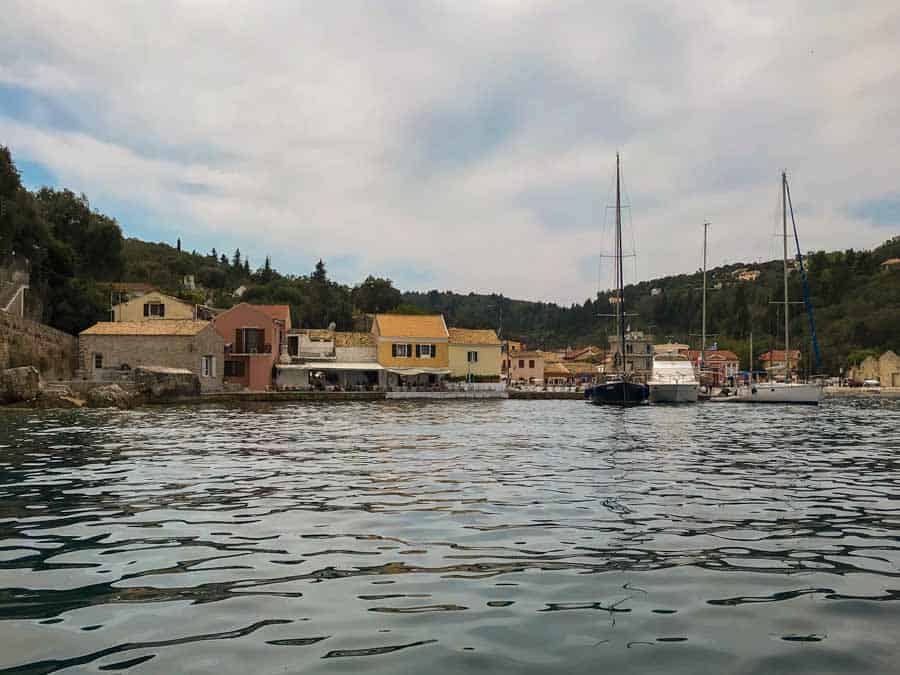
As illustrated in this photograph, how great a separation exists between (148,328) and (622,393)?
3477 cm

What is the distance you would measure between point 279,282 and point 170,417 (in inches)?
3629

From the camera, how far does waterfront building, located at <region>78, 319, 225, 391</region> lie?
5500 centimetres

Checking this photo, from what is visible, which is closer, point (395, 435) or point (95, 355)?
point (395, 435)

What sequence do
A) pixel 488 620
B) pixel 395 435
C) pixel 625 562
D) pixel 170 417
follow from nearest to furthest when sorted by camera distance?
1. pixel 488 620
2. pixel 625 562
3. pixel 395 435
4. pixel 170 417

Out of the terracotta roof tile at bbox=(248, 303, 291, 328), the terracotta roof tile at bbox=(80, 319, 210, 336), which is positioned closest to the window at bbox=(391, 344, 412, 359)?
the terracotta roof tile at bbox=(248, 303, 291, 328)

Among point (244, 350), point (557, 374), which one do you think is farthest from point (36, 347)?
point (557, 374)

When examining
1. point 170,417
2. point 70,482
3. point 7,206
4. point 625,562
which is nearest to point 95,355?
point 7,206

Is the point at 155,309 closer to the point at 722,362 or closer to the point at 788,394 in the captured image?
the point at 788,394

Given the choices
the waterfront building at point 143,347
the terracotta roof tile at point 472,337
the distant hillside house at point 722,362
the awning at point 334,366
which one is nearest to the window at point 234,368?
the awning at point 334,366

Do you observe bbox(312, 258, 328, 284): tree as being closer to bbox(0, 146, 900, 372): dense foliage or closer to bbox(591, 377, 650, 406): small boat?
bbox(0, 146, 900, 372): dense foliage

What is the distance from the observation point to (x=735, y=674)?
16.1ft

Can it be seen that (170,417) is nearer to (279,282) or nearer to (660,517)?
(660,517)

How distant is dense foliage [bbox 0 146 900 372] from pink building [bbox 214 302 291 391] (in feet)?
38.5

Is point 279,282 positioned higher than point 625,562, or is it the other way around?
point 279,282
